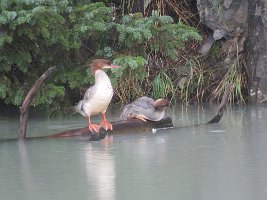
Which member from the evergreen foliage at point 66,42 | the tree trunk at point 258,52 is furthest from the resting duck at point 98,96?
the tree trunk at point 258,52

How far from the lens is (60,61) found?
9.88m

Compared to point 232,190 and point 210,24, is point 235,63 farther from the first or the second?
point 232,190

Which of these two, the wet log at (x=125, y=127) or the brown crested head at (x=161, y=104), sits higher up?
the brown crested head at (x=161, y=104)

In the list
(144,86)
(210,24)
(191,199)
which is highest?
(210,24)

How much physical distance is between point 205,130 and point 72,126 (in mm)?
1483

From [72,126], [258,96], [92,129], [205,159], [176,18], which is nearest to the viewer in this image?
[205,159]

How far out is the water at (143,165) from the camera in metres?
5.91

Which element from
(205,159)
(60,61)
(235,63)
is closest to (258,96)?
(235,63)

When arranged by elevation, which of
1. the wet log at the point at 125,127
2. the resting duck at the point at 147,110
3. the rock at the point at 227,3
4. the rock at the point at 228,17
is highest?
the rock at the point at 227,3

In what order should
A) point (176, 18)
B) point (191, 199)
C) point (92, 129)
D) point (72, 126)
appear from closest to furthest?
point (191, 199)
point (92, 129)
point (72, 126)
point (176, 18)

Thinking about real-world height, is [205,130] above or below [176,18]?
below

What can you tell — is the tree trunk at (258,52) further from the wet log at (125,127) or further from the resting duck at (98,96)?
the resting duck at (98,96)

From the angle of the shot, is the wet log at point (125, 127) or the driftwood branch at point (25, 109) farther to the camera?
the wet log at point (125, 127)

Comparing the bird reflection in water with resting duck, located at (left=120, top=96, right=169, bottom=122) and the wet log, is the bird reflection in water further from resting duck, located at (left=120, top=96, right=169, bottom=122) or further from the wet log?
resting duck, located at (left=120, top=96, right=169, bottom=122)
